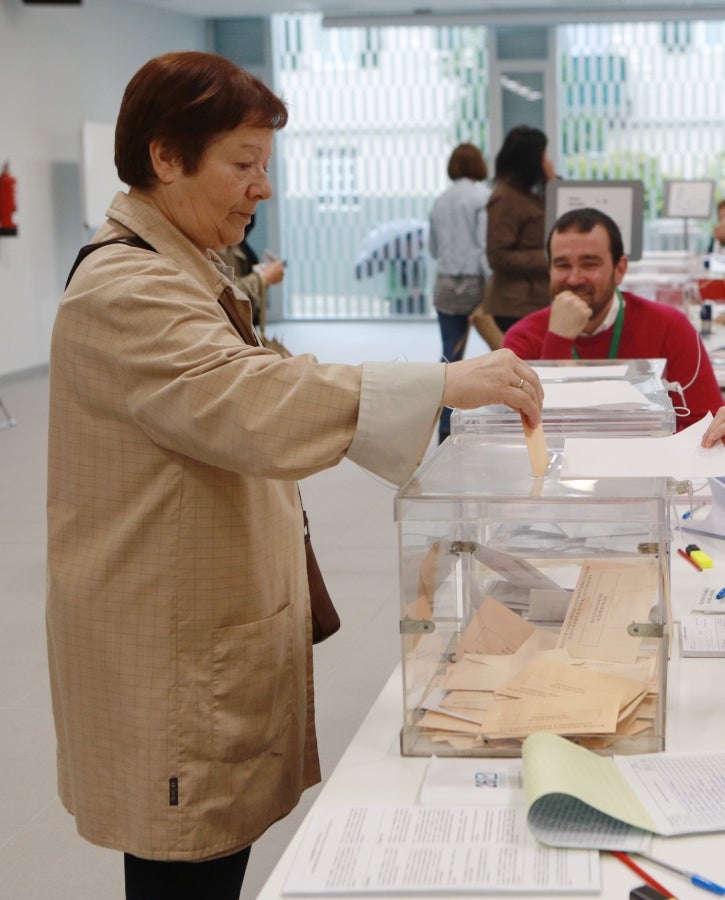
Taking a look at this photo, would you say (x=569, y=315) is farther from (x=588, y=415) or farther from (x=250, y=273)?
(x=250, y=273)

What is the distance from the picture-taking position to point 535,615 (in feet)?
5.43

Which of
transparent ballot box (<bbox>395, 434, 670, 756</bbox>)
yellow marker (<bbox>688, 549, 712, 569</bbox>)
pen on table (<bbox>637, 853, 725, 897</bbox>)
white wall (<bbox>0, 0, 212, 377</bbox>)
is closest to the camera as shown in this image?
pen on table (<bbox>637, 853, 725, 897</bbox>)

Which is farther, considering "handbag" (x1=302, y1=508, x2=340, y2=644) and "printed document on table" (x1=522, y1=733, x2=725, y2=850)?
"handbag" (x1=302, y1=508, x2=340, y2=644)

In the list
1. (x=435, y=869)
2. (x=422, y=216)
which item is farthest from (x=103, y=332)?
(x=422, y=216)

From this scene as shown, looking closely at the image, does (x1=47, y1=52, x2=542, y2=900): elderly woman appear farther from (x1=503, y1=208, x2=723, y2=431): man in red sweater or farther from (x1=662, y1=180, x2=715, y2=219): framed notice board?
(x1=662, y1=180, x2=715, y2=219): framed notice board

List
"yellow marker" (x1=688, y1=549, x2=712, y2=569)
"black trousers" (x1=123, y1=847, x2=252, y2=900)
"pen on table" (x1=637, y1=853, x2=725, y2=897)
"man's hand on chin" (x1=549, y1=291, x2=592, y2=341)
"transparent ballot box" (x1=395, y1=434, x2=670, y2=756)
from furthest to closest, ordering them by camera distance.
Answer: "man's hand on chin" (x1=549, y1=291, x2=592, y2=341) < "yellow marker" (x1=688, y1=549, x2=712, y2=569) < "black trousers" (x1=123, y1=847, x2=252, y2=900) < "transparent ballot box" (x1=395, y1=434, x2=670, y2=756) < "pen on table" (x1=637, y1=853, x2=725, y2=897)

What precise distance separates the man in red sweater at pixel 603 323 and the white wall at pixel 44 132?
279 inches

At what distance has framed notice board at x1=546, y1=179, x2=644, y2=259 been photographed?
5.03m

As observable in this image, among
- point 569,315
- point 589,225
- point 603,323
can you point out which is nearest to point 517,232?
point 589,225

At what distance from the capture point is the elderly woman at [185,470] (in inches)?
53.7

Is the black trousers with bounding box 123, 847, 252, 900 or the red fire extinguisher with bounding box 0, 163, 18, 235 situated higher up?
the red fire extinguisher with bounding box 0, 163, 18, 235

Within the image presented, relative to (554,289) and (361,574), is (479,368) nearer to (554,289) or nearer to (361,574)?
(554,289)

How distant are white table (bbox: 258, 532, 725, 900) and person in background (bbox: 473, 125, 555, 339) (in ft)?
14.0

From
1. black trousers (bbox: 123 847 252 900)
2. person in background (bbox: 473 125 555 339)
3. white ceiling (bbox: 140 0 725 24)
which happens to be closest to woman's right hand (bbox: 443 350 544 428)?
black trousers (bbox: 123 847 252 900)
